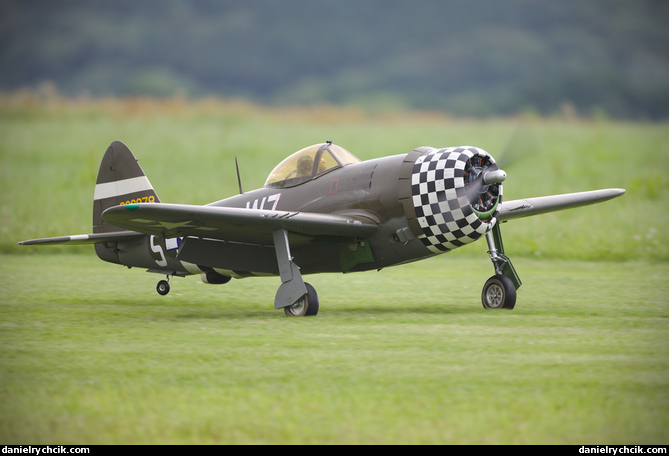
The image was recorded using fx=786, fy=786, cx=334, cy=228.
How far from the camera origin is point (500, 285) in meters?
10.2

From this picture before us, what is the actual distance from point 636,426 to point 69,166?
93.5ft

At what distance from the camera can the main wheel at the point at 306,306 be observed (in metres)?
9.80

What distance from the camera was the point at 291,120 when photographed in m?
37.5

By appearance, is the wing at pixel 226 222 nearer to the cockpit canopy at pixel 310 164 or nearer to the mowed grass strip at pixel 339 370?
the cockpit canopy at pixel 310 164

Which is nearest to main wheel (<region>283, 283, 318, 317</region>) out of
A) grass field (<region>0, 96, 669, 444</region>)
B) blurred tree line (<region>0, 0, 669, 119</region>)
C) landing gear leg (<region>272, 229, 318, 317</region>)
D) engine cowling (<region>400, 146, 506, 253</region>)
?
landing gear leg (<region>272, 229, 318, 317</region>)

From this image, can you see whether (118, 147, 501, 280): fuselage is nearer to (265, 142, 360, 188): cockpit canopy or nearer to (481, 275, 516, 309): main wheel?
(265, 142, 360, 188): cockpit canopy

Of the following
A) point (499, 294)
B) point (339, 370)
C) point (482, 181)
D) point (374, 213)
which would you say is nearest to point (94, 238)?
point (374, 213)

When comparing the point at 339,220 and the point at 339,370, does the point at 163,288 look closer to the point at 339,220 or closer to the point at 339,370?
the point at 339,220

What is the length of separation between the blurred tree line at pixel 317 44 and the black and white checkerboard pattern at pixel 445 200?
1806 inches

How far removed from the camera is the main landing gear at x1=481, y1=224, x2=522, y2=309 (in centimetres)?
1015

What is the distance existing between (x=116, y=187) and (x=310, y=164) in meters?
3.49

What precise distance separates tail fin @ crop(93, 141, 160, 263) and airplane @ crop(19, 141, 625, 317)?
56 centimetres

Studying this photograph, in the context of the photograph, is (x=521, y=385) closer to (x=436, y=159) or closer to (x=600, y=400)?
(x=600, y=400)
